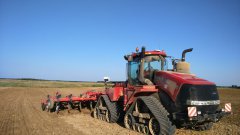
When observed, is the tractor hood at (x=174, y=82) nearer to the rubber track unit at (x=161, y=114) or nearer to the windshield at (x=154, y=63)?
the rubber track unit at (x=161, y=114)

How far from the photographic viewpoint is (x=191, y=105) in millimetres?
8070

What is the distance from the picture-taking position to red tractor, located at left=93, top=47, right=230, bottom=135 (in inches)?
321

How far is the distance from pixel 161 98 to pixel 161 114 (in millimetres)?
1073

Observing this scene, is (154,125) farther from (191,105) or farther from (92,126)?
(92,126)

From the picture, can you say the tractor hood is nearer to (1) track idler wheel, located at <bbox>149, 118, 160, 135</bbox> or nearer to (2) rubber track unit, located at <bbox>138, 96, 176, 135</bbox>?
(2) rubber track unit, located at <bbox>138, 96, 176, 135</bbox>

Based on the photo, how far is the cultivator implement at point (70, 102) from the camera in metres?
14.2

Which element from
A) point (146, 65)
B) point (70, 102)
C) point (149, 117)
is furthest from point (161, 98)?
Answer: point (70, 102)

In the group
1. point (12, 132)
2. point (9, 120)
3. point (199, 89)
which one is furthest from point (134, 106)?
point (9, 120)

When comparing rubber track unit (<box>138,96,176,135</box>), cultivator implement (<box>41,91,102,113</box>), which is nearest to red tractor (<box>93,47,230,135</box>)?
rubber track unit (<box>138,96,176,135</box>)

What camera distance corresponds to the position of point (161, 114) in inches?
327

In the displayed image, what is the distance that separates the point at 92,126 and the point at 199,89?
15.3 feet

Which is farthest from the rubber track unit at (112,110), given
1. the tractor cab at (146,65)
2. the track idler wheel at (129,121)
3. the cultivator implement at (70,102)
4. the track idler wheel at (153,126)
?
the track idler wheel at (153,126)

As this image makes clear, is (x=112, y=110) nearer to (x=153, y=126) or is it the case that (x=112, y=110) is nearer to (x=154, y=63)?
(x=154, y=63)

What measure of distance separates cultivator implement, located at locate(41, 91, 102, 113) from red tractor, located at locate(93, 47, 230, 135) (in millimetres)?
2681
